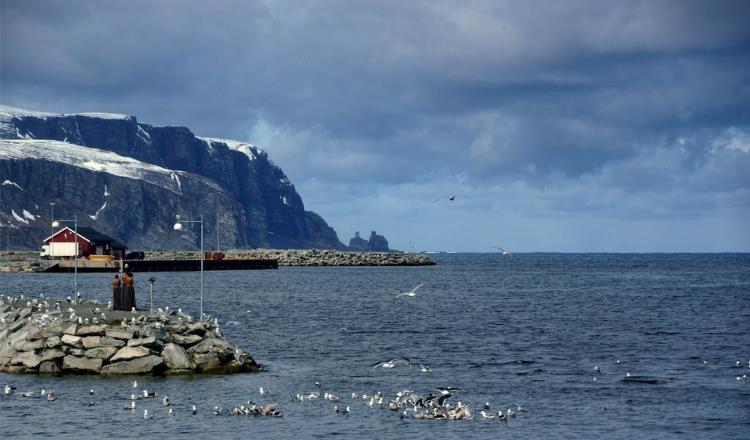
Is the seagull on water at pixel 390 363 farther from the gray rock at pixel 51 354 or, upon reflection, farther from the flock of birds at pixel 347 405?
the gray rock at pixel 51 354

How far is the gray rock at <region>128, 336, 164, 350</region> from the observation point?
42875 mm

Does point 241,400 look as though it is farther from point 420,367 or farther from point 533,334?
point 533,334

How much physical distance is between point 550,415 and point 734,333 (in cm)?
3343

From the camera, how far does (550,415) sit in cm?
3538

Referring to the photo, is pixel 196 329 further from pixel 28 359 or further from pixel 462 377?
pixel 462 377

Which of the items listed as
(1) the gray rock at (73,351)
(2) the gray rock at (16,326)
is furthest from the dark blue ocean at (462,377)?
(2) the gray rock at (16,326)

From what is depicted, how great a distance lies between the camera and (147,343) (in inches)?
1690

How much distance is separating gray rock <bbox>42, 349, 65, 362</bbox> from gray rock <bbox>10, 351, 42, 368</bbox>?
23 cm

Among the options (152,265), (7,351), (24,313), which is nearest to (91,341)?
(7,351)

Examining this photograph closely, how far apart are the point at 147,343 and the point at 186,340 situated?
83.3 inches

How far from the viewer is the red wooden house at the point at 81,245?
179m

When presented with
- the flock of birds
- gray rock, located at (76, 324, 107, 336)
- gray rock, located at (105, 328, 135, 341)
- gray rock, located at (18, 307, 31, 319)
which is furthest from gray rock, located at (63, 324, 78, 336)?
gray rock, located at (18, 307, 31, 319)

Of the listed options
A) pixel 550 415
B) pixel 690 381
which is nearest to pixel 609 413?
pixel 550 415

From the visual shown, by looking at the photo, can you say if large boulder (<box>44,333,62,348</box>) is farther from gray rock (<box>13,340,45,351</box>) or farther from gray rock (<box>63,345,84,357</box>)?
gray rock (<box>63,345,84,357</box>)
